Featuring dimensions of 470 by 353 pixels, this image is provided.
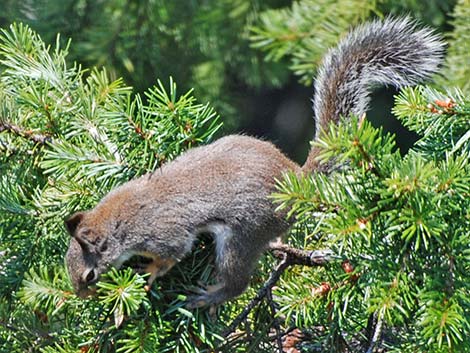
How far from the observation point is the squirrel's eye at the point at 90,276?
1749mm

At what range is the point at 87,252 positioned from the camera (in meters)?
1.81

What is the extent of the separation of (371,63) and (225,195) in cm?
40

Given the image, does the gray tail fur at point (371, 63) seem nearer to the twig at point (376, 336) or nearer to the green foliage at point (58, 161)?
the green foliage at point (58, 161)

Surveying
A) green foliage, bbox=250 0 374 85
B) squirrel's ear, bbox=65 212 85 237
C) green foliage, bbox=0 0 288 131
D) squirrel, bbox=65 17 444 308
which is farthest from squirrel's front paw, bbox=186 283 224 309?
green foliage, bbox=0 0 288 131

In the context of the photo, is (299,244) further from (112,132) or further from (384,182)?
(384,182)

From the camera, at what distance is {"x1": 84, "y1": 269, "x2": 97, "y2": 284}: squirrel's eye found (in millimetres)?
1749

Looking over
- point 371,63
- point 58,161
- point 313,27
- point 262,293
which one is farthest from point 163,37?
point 262,293

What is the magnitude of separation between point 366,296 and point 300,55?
1.62m

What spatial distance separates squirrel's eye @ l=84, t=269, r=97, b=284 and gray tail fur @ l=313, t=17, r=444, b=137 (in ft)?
1.67

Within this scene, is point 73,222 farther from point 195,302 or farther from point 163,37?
point 163,37

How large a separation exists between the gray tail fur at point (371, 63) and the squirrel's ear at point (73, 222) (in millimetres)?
487

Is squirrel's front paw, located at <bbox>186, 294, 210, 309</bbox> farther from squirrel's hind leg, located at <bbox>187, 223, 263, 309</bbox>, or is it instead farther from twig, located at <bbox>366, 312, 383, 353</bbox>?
twig, located at <bbox>366, 312, 383, 353</bbox>

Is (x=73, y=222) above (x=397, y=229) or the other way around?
the other way around

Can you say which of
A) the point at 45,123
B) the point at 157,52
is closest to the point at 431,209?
the point at 45,123
